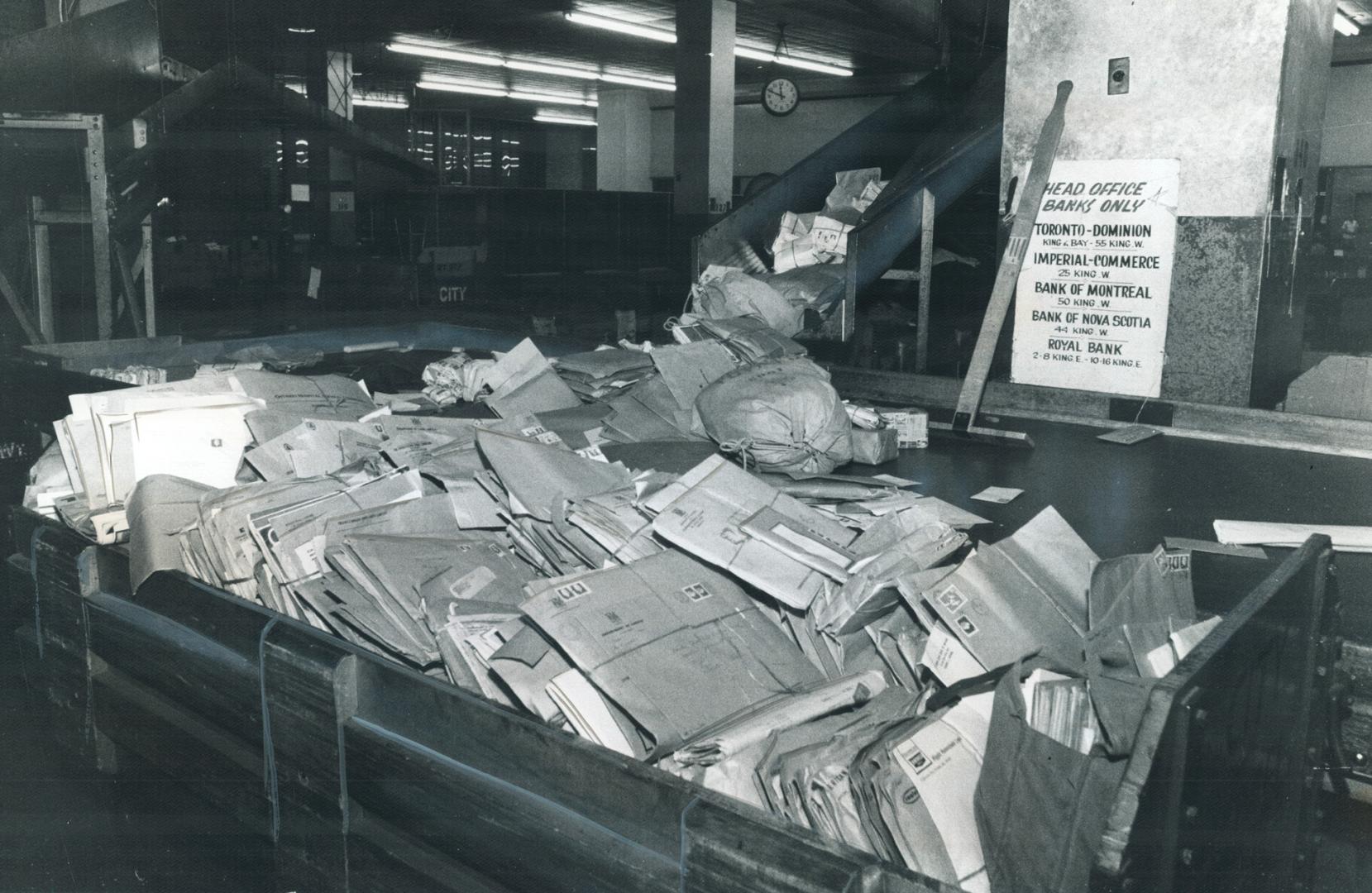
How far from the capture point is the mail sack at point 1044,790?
1.31m

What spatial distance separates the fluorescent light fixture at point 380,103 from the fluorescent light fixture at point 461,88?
2.66 ft

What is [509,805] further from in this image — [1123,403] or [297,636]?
[1123,403]

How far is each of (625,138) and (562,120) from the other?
373 centimetres

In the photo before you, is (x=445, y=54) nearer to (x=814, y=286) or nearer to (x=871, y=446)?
(x=814, y=286)

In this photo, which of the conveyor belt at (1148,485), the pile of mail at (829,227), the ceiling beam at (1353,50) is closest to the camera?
the conveyor belt at (1148,485)

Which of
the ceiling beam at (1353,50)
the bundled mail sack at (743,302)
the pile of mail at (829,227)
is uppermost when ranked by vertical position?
the ceiling beam at (1353,50)

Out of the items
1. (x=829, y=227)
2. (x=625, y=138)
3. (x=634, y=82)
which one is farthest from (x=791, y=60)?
(x=829, y=227)

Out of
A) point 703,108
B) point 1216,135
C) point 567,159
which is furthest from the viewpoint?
point 567,159

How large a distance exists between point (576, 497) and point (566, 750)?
41.3 inches

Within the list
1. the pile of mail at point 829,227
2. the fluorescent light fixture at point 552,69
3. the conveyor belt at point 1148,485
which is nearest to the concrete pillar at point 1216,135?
the conveyor belt at point 1148,485

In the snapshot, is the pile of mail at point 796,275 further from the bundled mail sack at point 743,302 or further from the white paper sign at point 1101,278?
the white paper sign at point 1101,278

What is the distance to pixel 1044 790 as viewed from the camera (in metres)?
1.37

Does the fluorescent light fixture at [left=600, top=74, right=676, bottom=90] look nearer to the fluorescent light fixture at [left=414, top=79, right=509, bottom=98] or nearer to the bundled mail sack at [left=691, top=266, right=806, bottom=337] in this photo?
the fluorescent light fixture at [left=414, top=79, right=509, bottom=98]

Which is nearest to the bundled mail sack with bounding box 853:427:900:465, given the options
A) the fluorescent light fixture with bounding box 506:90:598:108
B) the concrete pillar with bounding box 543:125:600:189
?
the fluorescent light fixture with bounding box 506:90:598:108
